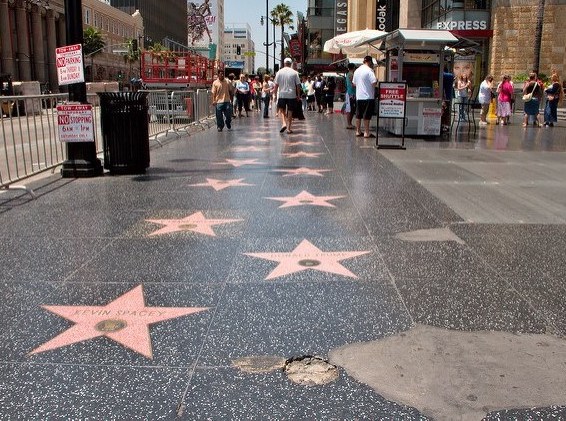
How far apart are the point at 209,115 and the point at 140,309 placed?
20.5m

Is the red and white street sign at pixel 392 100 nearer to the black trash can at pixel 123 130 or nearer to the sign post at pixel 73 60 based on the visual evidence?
the black trash can at pixel 123 130

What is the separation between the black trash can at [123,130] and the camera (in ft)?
29.8

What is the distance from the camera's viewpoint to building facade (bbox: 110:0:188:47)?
120938mm

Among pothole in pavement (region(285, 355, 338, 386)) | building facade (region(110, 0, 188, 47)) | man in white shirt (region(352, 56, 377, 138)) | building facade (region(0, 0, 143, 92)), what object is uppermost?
building facade (region(110, 0, 188, 47))

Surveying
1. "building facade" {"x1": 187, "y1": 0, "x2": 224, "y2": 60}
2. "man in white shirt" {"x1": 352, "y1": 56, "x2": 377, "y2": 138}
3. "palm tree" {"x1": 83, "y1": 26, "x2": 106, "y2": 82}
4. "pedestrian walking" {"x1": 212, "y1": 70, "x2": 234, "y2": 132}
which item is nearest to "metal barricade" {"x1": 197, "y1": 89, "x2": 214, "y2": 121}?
"pedestrian walking" {"x1": 212, "y1": 70, "x2": 234, "y2": 132}

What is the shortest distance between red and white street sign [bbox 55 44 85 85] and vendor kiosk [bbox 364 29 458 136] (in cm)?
846

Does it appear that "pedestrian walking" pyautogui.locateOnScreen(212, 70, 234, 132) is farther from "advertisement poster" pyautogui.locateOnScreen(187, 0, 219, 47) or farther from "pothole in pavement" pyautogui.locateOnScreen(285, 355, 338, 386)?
"advertisement poster" pyautogui.locateOnScreen(187, 0, 219, 47)

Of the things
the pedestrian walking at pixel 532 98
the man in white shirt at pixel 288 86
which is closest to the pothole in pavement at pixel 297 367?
the man in white shirt at pixel 288 86

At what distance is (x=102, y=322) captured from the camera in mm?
3803

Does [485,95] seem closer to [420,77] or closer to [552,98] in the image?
[552,98]

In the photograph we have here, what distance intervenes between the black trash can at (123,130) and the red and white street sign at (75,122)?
38cm

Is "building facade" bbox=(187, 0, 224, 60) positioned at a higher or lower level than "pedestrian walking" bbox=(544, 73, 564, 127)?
higher

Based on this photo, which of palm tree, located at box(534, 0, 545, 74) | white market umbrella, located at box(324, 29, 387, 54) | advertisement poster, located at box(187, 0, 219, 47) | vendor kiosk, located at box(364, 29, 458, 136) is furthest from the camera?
advertisement poster, located at box(187, 0, 219, 47)

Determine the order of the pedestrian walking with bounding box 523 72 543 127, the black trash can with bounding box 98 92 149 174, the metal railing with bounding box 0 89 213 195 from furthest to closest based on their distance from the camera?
1. the pedestrian walking with bounding box 523 72 543 127
2. the black trash can with bounding box 98 92 149 174
3. the metal railing with bounding box 0 89 213 195
